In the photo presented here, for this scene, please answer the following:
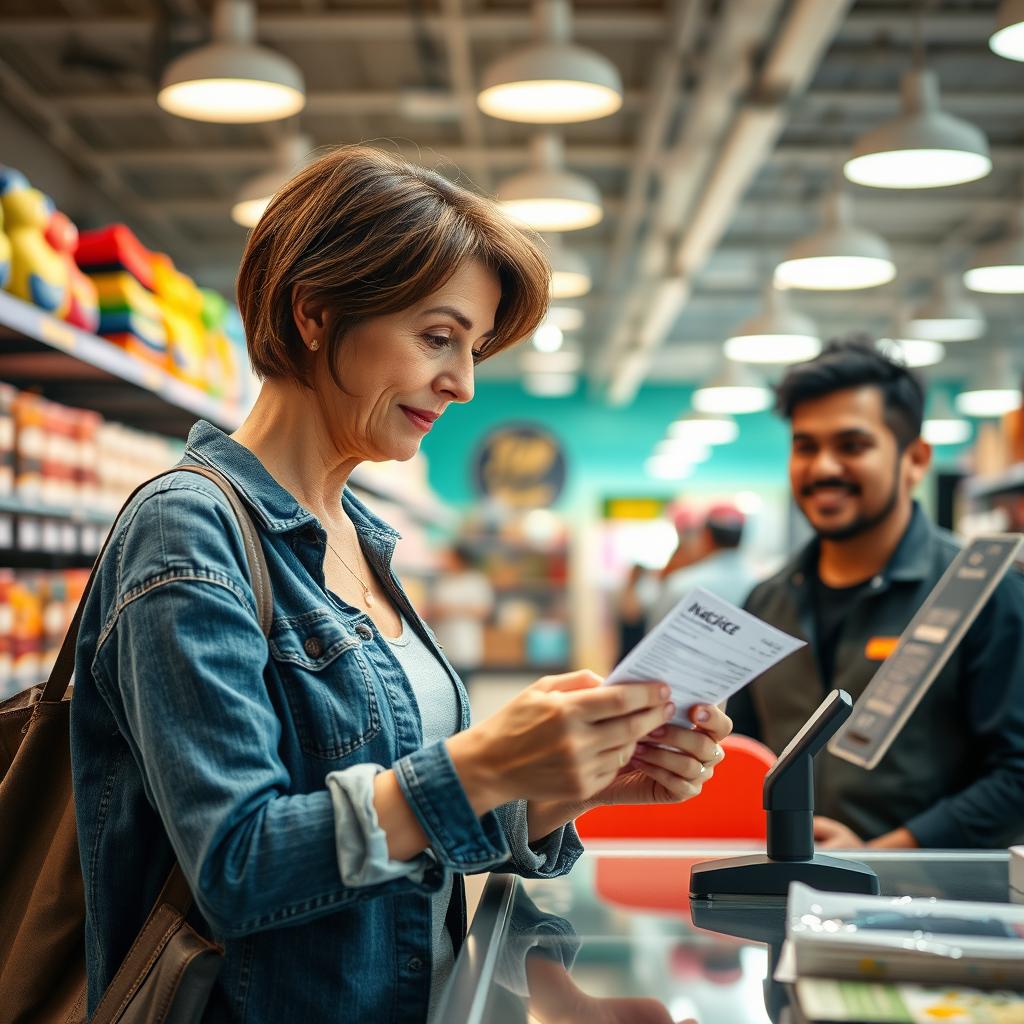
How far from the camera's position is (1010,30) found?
13.2 ft

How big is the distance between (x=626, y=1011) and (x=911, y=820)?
147 cm

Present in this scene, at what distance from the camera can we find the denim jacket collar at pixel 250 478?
1434 mm

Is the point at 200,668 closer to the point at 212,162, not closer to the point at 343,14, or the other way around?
the point at 343,14

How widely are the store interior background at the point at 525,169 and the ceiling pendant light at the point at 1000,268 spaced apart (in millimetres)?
662

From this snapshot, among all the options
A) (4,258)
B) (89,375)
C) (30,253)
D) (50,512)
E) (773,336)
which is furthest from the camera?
(773,336)

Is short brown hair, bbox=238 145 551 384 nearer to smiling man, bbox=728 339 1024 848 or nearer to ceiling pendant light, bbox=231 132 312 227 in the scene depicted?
smiling man, bbox=728 339 1024 848

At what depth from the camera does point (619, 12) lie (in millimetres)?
7141

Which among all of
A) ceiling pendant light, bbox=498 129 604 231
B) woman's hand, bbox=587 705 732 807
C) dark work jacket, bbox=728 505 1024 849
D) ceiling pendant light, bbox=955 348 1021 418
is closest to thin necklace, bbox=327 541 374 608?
woman's hand, bbox=587 705 732 807

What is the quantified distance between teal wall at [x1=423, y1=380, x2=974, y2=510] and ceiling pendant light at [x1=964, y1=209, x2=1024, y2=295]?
10.3m

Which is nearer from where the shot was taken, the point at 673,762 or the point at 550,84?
the point at 673,762

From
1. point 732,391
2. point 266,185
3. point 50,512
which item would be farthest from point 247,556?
point 732,391

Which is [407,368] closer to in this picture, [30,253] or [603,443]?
[30,253]

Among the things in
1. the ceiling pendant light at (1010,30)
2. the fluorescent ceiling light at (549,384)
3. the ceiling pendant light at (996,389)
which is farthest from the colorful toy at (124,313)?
the fluorescent ceiling light at (549,384)

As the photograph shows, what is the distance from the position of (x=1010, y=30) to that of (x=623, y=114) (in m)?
5.10
